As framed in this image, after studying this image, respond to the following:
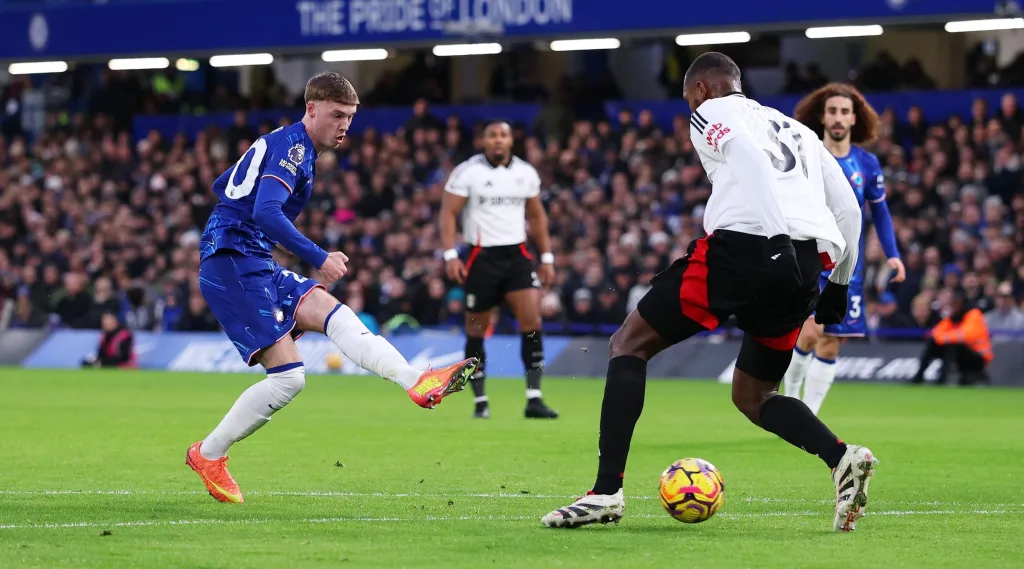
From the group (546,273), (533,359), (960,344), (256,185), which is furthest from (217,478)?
(960,344)

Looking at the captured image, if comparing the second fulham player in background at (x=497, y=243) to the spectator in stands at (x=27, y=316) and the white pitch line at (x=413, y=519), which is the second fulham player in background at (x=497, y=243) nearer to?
the white pitch line at (x=413, y=519)

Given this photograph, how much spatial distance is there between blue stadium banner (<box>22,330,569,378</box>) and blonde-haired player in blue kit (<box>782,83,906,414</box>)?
32.5ft

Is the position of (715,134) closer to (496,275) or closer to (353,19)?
(496,275)

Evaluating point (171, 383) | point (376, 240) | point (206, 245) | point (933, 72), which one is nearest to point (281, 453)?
point (206, 245)

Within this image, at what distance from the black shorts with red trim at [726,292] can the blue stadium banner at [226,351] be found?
565 inches

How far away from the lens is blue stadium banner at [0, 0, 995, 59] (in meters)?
25.9

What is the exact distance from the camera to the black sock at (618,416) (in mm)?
7156

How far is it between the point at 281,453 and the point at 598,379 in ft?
38.7

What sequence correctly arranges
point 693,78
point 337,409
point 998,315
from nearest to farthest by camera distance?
1. point 693,78
2. point 337,409
3. point 998,315

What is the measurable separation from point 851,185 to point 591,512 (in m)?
5.04

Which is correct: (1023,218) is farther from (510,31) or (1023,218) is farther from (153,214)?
(153,214)

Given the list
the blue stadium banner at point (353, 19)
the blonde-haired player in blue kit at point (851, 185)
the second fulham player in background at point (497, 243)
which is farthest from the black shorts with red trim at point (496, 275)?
the blue stadium banner at point (353, 19)

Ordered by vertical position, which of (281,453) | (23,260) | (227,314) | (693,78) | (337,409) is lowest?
(23,260)

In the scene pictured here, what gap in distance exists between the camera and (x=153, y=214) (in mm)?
31875
